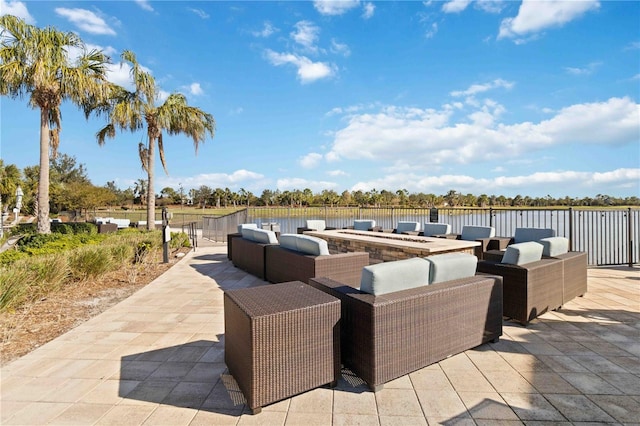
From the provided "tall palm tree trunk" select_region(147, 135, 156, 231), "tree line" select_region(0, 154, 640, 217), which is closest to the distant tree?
"tree line" select_region(0, 154, 640, 217)

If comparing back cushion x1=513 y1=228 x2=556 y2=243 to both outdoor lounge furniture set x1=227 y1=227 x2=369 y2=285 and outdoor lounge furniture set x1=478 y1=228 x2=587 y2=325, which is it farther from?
outdoor lounge furniture set x1=227 y1=227 x2=369 y2=285

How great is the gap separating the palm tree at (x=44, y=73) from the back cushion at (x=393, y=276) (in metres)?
10.7

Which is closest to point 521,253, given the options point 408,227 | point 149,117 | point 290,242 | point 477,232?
point 477,232

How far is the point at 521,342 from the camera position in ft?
9.02

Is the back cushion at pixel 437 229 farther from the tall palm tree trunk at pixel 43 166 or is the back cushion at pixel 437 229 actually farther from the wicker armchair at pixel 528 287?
the tall palm tree trunk at pixel 43 166

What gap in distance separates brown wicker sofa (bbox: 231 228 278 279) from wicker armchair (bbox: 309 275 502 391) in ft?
9.84

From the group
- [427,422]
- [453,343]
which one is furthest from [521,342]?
[427,422]

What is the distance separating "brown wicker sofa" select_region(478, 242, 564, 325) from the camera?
309 centimetres

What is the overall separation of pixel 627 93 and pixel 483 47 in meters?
2.92

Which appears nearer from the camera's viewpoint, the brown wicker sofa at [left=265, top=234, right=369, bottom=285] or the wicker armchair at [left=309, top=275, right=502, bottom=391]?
the wicker armchair at [left=309, top=275, right=502, bottom=391]

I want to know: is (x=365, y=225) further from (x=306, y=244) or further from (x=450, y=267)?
(x=450, y=267)

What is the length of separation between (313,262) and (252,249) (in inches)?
79.1

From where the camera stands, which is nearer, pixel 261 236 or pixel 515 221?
pixel 261 236

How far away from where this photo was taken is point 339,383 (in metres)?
2.12
